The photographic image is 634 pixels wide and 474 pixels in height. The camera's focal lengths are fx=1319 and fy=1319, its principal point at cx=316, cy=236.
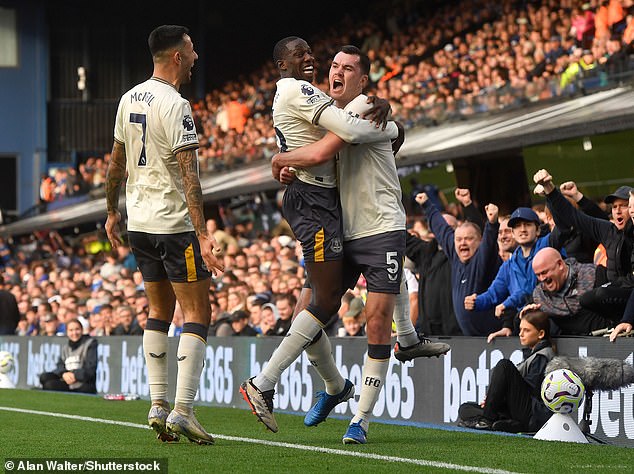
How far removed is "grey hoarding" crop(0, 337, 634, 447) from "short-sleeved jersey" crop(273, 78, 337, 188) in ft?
7.68

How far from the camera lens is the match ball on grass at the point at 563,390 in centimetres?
808

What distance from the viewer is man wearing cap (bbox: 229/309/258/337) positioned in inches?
570

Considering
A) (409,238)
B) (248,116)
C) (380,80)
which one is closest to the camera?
(409,238)

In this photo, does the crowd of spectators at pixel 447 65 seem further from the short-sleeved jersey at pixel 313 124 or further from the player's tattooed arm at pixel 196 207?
the player's tattooed arm at pixel 196 207

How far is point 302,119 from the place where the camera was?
7414mm

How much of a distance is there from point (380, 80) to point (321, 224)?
18.6 metres

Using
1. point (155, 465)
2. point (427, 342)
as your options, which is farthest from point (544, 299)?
point (155, 465)

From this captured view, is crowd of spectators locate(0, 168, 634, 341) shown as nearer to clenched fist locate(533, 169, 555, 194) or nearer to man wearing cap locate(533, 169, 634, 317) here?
man wearing cap locate(533, 169, 634, 317)

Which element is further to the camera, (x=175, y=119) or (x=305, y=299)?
(x=305, y=299)

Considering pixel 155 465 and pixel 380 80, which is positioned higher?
pixel 380 80

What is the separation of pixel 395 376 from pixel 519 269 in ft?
4.96

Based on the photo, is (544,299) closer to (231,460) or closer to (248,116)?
(231,460)

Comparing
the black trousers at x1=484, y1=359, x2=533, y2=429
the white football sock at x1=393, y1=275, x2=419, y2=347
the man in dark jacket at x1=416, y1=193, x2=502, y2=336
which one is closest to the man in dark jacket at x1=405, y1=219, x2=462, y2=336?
the man in dark jacket at x1=416, y1=193, x2=502, y2=336

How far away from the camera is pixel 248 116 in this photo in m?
31.2
